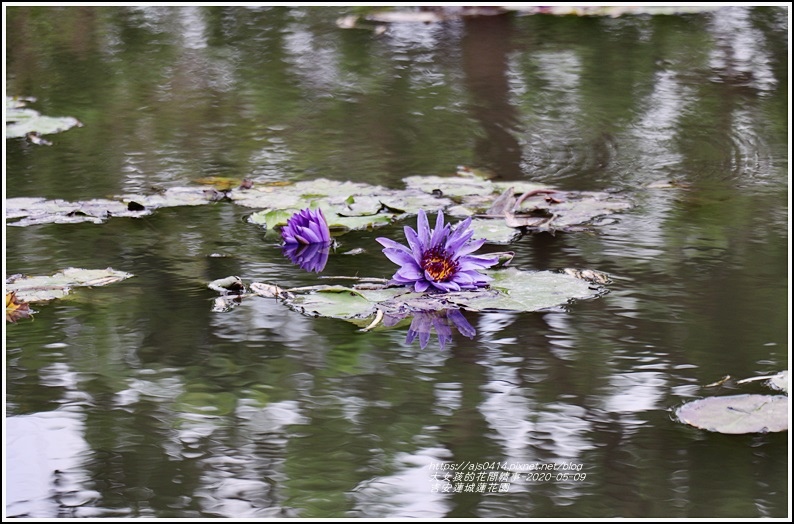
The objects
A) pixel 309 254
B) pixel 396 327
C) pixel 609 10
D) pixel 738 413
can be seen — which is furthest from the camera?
pixel 609 10

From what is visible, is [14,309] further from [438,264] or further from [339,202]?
[339,202]

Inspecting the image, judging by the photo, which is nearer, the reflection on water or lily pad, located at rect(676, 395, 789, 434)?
lily pad, located at rect(676, 395, 789, 434)

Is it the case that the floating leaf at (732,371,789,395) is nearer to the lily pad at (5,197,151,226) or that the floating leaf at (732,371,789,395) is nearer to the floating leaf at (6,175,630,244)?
the floating leaf at (6,175,630,244)

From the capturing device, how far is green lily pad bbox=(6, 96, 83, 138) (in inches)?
122

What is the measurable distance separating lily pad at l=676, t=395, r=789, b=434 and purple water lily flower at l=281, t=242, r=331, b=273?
0.81 meters

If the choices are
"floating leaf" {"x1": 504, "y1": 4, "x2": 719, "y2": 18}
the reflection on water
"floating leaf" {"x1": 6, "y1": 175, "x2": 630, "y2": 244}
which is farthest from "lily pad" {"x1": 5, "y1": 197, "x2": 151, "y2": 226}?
"floating leaf" {"x1": 504, "y1": 4, "x2": 719, "y2": 18}

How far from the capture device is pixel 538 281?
1790 mm

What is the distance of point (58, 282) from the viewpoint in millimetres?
1836

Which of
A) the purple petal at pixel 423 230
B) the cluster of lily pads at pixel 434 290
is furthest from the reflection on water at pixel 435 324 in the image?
the purple petal at pixel 423 230

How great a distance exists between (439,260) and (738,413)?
63 centimetres

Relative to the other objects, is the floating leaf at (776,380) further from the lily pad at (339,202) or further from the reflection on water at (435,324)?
the lily pad at (339,202)

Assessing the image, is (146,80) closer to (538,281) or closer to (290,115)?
(290,115)

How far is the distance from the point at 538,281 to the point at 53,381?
811 millimetres

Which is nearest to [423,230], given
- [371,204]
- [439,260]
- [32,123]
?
[439,260]
